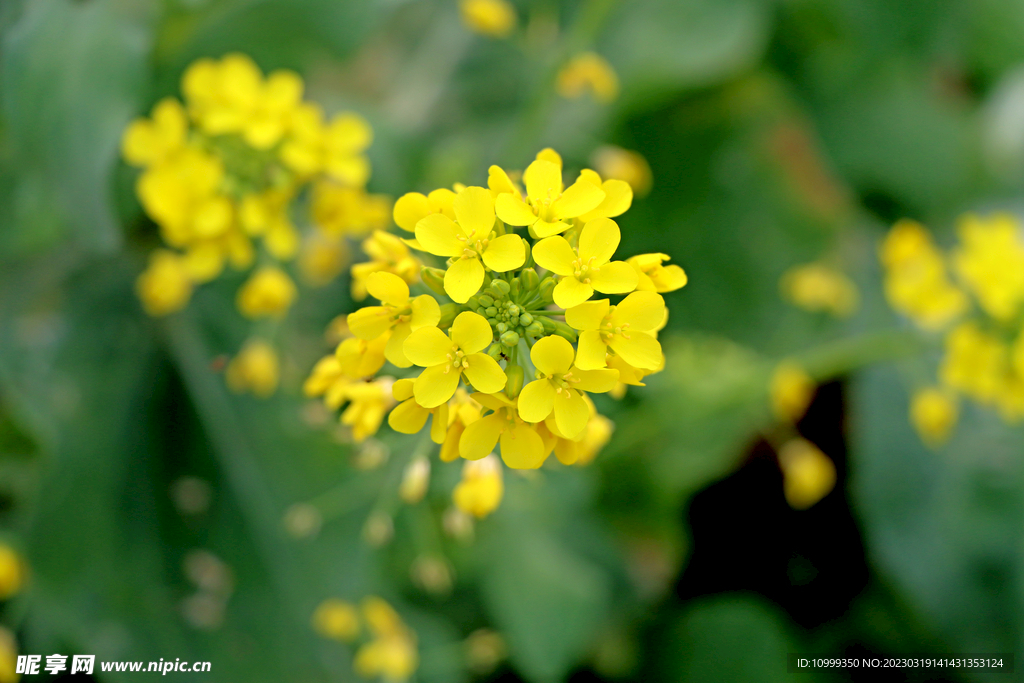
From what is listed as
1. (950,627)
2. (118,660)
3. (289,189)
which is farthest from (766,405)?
(118,660)

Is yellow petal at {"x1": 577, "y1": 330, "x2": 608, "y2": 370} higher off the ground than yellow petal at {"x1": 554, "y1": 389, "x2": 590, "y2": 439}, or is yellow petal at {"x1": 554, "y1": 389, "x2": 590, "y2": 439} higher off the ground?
yellow petal at {"x1": 577, "y1": 330, "x2": 608, "y2": 370}

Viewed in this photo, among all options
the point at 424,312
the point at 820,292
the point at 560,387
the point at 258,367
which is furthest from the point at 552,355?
the point at 820,292

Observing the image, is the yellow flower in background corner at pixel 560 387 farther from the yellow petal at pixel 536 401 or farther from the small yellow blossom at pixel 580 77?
the small yellow blossom at pixel 580 77

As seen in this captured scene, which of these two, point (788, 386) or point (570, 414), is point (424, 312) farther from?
point (788, 386)

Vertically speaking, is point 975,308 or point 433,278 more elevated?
point 433,278

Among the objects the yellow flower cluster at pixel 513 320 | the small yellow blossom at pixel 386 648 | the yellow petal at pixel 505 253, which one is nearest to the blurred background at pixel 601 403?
the small yellow blossom at pixel 386 648

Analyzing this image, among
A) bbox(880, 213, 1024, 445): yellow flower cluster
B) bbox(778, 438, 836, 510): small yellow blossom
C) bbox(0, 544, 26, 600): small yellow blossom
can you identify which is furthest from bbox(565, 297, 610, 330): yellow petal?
bbox(0, 544, 26, 600): small yellow blossom

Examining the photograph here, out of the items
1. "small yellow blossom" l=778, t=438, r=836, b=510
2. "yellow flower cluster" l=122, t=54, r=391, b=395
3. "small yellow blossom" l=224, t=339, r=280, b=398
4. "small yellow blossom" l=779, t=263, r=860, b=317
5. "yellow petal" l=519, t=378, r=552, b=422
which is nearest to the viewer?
"yellow petal" l=519, t=378, r=552, b=422

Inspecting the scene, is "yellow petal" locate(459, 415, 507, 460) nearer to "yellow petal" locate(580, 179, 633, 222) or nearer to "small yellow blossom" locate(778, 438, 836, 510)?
"yellow petal" locate(580, 179, 633, 222)
